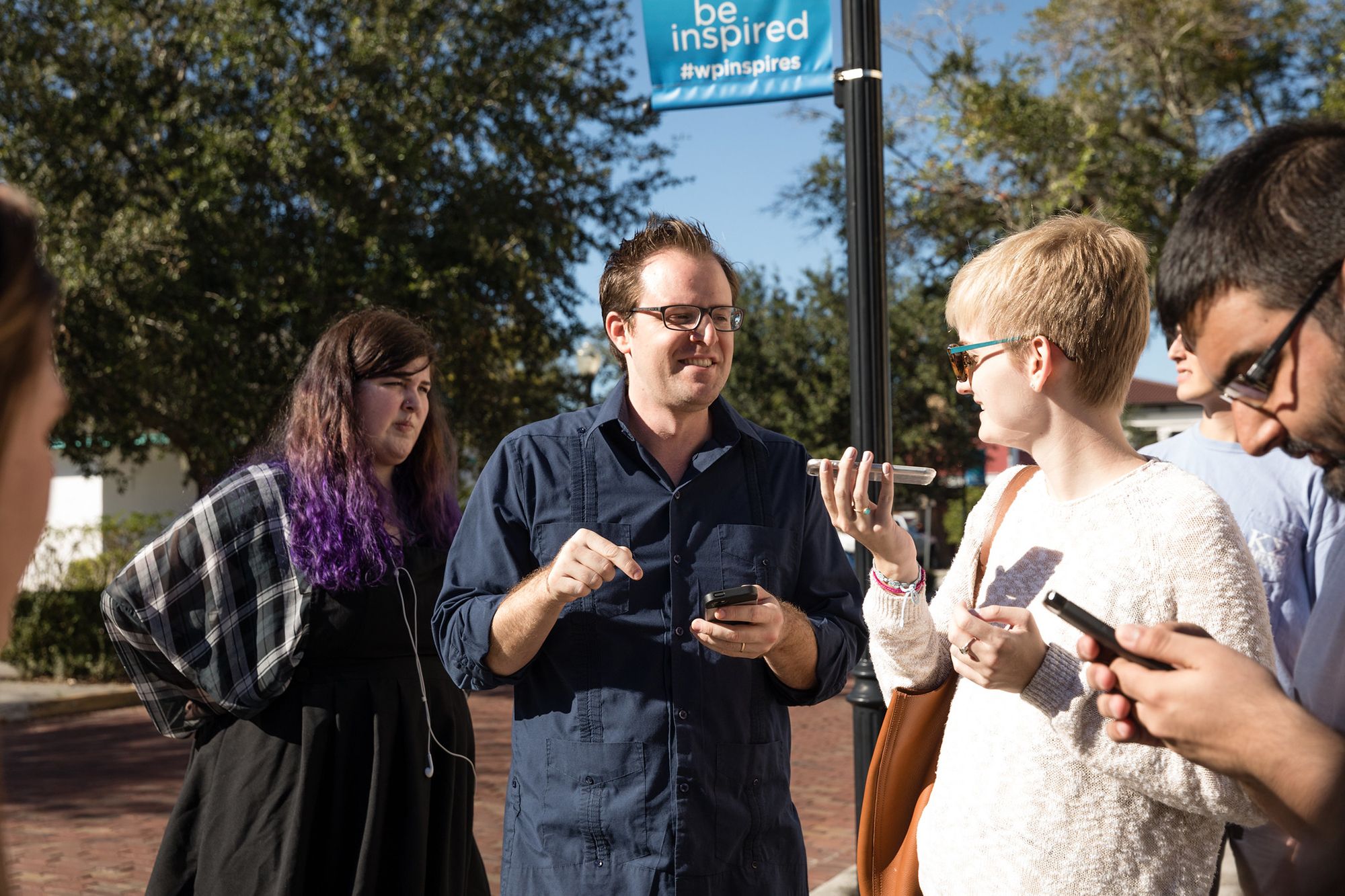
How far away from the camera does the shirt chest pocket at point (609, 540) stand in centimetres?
272

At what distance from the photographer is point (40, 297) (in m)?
1.19

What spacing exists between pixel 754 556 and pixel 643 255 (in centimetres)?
82

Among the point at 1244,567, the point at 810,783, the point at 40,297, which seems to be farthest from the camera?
the point at 810,783

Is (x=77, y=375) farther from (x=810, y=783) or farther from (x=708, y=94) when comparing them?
(x=708, y=94)

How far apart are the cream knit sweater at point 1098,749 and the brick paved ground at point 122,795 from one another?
4.77 meters

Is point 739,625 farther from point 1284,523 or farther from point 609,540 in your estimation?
point 1284,523

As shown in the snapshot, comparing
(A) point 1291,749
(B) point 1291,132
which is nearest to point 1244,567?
(A) point 1291,749

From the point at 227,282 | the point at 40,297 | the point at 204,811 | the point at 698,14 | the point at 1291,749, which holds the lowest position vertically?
the point at 204,811

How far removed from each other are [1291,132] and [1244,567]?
791 millimetres

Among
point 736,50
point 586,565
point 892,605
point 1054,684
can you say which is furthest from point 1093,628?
point 736,50

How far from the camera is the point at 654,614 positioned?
2.73 meters

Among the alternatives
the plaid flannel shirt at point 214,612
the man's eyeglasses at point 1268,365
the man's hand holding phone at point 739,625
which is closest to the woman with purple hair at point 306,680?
the plaid flannel shirt at point 214,612

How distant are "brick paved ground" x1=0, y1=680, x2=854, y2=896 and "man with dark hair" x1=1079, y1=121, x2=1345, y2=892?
535 centimetres

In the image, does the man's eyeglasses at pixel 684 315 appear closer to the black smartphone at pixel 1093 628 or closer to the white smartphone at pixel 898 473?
the white smartphone at pixel 898 473
